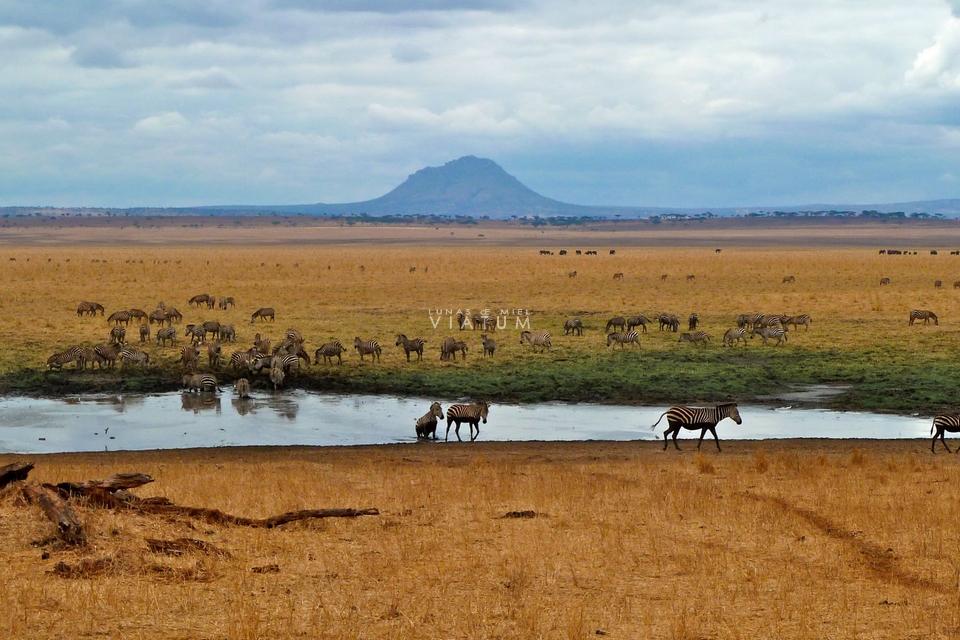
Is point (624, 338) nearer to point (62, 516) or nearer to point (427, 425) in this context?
point (427, 425)

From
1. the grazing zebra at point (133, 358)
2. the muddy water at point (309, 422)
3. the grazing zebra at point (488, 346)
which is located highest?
the grazing zebra at point (488, 346)

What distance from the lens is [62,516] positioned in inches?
406

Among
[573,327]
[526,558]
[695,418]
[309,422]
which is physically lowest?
[309,422]

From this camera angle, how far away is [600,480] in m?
15.5

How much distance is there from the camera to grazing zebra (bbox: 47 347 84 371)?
29.4 m

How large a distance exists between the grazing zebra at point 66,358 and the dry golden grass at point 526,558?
44.0ft

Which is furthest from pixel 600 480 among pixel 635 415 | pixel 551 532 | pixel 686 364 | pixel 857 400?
pixel 686 364

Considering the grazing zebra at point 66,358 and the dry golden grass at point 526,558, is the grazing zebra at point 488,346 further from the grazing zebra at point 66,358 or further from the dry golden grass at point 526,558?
the dry golden grass at point 526,558

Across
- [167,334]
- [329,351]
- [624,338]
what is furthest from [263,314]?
[624,338]

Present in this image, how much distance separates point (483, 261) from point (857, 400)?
6020 cm

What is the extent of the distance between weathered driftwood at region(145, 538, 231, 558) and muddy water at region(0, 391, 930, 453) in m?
11.0

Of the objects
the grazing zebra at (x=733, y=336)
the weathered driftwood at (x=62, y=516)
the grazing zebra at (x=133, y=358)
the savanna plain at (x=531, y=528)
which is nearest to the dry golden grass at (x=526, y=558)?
the savanna plain at (x=531, y=528)

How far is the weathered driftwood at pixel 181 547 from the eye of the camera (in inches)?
405

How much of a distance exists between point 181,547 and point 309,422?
44.9 ft
